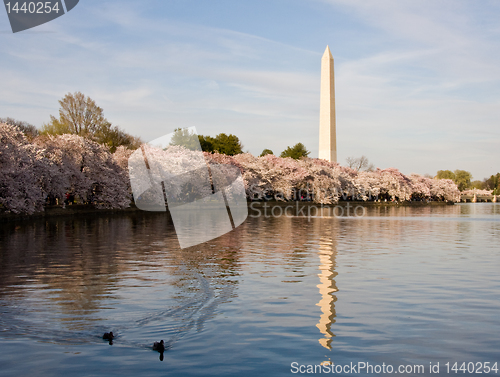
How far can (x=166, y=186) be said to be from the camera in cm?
8088

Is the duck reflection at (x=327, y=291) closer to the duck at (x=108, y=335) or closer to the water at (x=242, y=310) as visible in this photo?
the water at (x=242, y=310)

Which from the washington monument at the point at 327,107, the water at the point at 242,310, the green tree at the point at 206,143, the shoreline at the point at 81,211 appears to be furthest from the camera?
the green tree at the point at 206,143

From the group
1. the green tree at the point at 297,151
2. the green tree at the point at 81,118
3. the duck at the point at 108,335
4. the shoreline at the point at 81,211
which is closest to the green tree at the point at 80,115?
the green tree at the point at 81,118

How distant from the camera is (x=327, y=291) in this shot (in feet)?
49.6

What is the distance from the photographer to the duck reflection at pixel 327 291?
35.3ft

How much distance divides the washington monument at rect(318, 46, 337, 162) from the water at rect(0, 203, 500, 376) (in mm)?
63788

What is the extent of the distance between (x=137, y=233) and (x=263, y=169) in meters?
56.2

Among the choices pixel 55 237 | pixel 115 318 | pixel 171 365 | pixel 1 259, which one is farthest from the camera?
pixel 55 237

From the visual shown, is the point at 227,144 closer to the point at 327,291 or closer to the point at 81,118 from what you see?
the point at 81,118

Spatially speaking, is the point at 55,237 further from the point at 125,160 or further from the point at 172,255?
the point at 125,160

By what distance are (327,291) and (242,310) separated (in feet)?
11.0

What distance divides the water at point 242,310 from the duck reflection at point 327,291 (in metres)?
0.05

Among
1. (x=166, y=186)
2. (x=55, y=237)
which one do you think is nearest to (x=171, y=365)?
(x=55, y=237)

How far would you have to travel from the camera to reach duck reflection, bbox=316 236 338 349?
10758 millimetres
